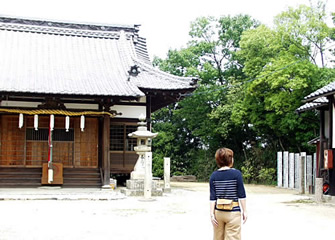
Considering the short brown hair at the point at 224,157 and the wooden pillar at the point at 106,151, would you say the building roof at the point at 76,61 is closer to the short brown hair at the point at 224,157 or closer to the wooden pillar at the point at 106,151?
the wooden pillar at the point at 106,151

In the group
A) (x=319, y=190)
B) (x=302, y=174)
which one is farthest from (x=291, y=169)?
(x=319, y=190)

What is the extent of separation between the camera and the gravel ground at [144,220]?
8711 millimetres

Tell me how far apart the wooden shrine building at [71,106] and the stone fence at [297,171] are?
565 centimetres

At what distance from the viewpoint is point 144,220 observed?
10.5 m

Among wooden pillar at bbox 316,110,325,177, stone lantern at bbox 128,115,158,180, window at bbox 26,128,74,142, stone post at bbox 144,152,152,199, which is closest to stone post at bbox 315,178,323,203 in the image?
wooden pillar at bbox 316,110,325,177

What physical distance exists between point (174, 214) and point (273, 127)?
1456 centimetres

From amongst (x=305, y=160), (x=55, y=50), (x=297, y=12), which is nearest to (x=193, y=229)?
(x=305, y=160)

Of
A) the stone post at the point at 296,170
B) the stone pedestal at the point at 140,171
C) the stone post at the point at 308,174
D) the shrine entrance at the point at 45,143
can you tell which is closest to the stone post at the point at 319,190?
the stone post at the point at 308,174

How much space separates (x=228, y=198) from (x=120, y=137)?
1434 centimetres

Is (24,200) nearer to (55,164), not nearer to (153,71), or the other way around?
(55,164)

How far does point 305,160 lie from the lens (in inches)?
787

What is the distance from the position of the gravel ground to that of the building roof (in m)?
4.75

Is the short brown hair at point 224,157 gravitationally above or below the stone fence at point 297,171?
above

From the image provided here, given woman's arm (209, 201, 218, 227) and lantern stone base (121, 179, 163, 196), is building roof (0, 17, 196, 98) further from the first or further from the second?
woman's arm (209, 201, 218, 227)
